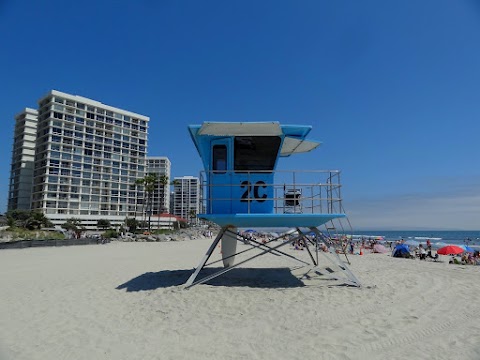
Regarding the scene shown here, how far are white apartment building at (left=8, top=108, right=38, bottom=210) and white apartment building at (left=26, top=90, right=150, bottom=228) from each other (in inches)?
123

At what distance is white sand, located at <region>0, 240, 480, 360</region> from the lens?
17.5 ft

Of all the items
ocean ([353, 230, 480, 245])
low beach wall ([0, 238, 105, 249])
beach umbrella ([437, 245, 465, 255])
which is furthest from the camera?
ocean ([353, 230, 480, 245])

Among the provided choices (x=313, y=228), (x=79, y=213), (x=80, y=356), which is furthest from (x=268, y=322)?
(x=79, y=213)

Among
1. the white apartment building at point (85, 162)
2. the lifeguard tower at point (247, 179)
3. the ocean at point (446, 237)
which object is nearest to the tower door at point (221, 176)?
the lifeguard tower at point (247, 179)

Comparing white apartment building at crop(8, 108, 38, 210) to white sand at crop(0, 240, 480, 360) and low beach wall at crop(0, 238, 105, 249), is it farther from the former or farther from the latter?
white sand at crop(0, 240, 480, 360)

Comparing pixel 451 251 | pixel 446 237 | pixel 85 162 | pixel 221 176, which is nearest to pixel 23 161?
pixel 85 162

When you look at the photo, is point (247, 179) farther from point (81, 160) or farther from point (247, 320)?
point (81, 160)

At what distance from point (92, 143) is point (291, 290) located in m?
103

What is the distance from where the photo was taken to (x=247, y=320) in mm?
6750

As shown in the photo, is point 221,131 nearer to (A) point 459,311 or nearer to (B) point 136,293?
(B) point 136,293

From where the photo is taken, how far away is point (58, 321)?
7.17 m

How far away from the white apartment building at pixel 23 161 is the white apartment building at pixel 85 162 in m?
3.12

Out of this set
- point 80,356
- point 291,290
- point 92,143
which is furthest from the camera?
point 92,143

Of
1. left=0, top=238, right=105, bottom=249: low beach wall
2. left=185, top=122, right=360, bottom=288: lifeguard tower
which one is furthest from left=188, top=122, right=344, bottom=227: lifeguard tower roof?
left=0, top=238, right=105, bottom=249: low beach wall
